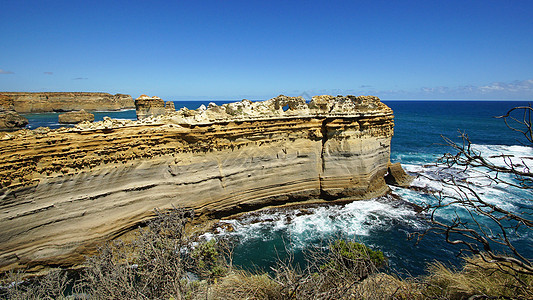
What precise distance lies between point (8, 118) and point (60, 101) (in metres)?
34.0

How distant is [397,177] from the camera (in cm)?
2020

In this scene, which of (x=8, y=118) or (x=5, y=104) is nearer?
(x=8, y=118)

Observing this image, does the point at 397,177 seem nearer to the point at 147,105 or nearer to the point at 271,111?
the point at 271,111

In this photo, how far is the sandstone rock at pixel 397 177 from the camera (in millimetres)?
20109

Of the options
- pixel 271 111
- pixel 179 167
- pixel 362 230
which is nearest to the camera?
pixel 179 167

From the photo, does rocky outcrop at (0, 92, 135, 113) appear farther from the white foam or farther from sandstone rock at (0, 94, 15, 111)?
the white foam

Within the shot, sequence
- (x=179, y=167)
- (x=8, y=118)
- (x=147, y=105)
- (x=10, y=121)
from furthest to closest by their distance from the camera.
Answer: (x=10, y=121) → (x=8, y=118) → (x=147, y=105) → (x=179, y=167)

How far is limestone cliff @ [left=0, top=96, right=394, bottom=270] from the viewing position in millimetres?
10586

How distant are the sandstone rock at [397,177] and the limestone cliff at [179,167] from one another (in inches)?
69.9

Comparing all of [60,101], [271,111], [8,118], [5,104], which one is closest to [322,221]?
[271,111]

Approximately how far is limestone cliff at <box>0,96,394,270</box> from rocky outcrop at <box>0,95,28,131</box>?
38742 mm

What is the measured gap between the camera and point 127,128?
40.3 feet

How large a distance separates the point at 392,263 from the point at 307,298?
8.11 meters

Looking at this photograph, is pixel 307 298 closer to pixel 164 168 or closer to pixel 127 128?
pixel 164 168
